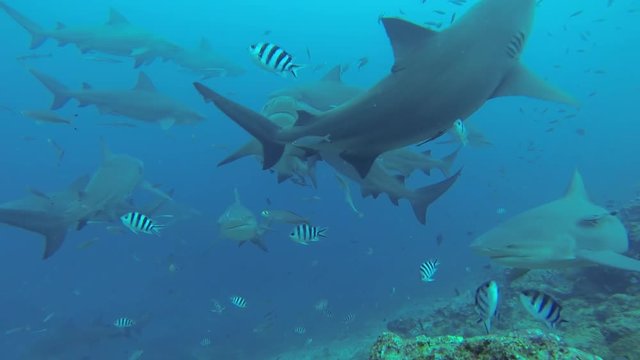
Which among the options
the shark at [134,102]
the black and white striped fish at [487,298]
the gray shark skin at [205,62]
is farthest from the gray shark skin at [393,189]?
the gray shark skin at [205,62]

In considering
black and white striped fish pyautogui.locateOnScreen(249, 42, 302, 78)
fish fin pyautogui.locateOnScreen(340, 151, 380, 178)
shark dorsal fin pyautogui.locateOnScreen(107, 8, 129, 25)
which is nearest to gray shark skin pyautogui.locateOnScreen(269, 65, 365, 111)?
black and white striped fish pyautogui.locateOnScreen(249, 42, 302, 78)

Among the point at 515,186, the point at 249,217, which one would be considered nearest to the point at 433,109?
the point at 249,217

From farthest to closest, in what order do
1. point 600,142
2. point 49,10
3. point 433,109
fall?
point 600,142 < point 49,10 < point 433,109

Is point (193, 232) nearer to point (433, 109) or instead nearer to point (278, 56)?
point (278, 56)

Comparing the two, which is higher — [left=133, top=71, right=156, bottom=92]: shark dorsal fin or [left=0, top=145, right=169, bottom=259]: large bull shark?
[left=133, top=71, right=156, bottom=92]: shark dorsal fin

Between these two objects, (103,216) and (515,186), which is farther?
(515,186)

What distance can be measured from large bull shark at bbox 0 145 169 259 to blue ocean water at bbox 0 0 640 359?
12.9 feet

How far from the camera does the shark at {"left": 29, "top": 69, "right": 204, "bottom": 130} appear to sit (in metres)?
12.3

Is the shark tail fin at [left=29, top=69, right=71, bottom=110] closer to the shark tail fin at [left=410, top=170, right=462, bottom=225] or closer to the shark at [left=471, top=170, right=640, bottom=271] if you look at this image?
the shark tail fin at [left=410, top=170, right=462, bottom=225]

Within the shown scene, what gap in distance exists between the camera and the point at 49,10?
70.0m

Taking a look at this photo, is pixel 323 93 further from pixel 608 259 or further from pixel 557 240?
pixel 608 259

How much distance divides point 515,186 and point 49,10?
78.0 metres

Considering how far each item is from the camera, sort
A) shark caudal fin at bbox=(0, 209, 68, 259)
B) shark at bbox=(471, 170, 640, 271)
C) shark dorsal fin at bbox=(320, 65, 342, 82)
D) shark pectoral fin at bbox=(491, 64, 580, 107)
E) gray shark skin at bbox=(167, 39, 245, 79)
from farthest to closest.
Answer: gray shark skin at bbox=(167, 39, 245, 79), shark dorsal fin at bbox=(320, 65, 342, 82), shark caudal fin at bbox=(0, 209, 68, 259), shark at bbox=(471, 170, 640, 271), shark pectoral fin at bbox=(491, 64, 580, 107)

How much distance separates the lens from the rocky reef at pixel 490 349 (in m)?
1.77
